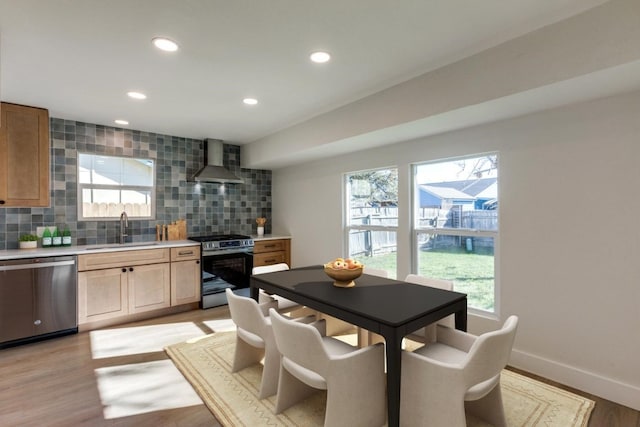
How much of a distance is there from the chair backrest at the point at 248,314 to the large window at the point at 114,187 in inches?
112

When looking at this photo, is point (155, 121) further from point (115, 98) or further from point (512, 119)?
point (512, 119)

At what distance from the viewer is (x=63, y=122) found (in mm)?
3822

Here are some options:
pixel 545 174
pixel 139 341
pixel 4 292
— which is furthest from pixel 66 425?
pixel 545 174

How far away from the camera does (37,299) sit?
317 cm

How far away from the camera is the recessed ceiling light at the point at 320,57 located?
7.32 feet

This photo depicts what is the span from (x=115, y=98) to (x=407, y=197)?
312 centimetres

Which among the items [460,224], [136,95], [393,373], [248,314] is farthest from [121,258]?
[460,224]

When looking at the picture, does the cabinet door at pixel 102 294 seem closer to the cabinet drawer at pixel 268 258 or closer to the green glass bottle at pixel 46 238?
the green glass bottle at pixel 46 238

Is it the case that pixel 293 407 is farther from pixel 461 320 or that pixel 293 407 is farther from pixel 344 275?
pixel 461 320

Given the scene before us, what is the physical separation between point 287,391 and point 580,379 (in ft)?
6.93

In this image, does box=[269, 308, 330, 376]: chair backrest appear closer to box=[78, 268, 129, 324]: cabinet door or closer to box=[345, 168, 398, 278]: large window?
box=[345, 168, 398, 278]: large window

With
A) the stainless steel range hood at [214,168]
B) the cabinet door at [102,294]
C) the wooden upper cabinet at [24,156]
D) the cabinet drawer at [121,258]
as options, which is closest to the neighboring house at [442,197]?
the stainless steel range hood at [214,168]

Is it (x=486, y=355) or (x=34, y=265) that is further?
(x=34, y=265)

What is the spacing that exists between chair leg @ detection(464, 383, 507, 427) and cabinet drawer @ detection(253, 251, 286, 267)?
3.43 metres
